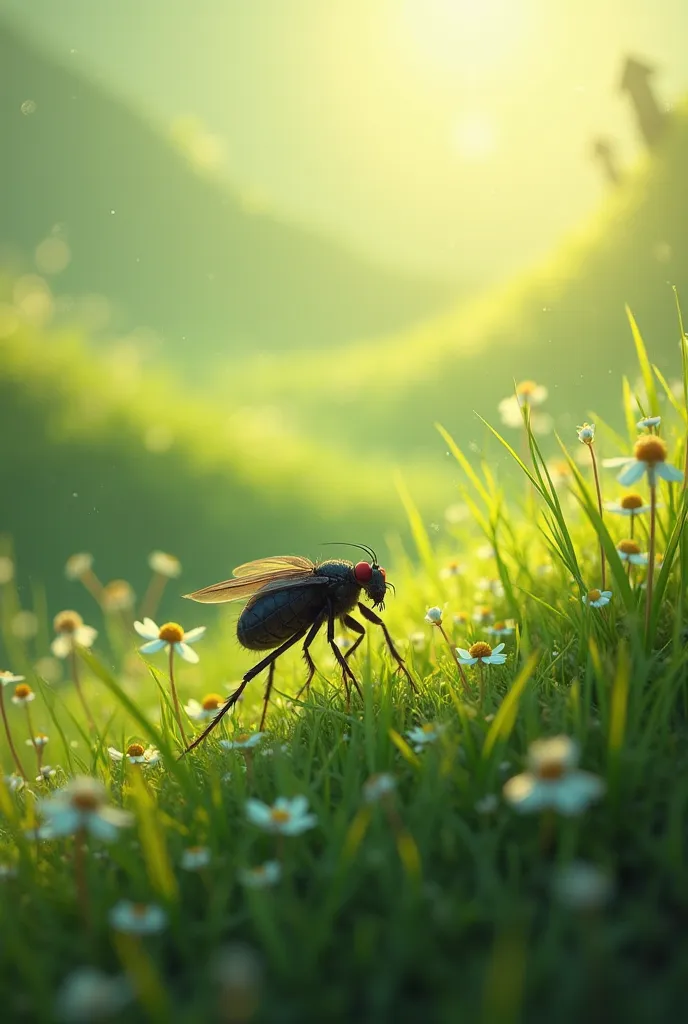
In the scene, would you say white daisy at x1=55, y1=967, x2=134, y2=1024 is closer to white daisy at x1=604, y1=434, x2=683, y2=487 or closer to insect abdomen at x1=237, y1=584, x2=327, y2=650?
white daisy at x1=604, y1=434, x2=683, y2=487

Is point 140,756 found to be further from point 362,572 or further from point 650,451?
point 650,451

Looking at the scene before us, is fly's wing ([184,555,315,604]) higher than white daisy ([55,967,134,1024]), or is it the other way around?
fly's wing ([184,555,315,604])

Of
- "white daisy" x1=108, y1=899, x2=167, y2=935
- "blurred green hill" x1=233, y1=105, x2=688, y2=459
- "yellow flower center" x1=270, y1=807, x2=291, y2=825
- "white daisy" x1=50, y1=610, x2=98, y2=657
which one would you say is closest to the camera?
"white daisy" x1=108, y1=899, x2=167, y2=935

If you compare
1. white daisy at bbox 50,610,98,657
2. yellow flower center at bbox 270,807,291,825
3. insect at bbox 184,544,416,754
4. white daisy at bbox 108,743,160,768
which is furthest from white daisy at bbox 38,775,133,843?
white daisy at bbox 50,610,98,657

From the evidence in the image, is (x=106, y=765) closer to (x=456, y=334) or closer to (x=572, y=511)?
(x=572, y=511)

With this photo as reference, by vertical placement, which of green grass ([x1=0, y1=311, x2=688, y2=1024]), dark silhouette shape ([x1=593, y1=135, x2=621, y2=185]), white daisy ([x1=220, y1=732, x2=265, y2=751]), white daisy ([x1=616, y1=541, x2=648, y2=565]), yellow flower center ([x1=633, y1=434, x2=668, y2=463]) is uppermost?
dark silhouette shape ([x1=593, y1=135, x2=621, y2=185])

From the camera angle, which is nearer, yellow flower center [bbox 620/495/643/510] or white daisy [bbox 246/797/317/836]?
white daisy [bbox 246/797/317/836]
